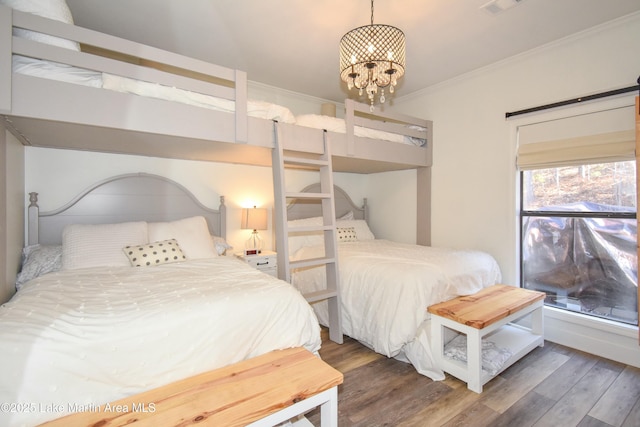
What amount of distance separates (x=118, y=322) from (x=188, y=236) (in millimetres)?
1412

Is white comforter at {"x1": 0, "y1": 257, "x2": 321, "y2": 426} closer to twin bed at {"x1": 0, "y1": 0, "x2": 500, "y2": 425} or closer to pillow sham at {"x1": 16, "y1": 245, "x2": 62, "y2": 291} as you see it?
twin bed at {"x1": 0, "y1": 0, "x2": 500, "y2": 425}

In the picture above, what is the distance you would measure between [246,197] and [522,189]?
9.41 feet

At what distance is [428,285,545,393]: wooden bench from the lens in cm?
185

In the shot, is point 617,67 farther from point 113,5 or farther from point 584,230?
point 113,5

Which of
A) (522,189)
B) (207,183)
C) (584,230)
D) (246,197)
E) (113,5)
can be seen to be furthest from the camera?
(246,197)

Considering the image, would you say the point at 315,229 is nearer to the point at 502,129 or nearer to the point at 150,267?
the point at 150,267

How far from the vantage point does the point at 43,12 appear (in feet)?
5.38

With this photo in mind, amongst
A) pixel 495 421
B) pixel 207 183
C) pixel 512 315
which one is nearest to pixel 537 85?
pixel 512 315

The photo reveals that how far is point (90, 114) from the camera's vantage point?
5.54 feet

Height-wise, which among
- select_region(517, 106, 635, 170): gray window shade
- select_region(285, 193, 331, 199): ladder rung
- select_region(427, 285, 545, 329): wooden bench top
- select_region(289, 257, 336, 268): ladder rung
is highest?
select_region(517, 106, 635, 170): gray window shade

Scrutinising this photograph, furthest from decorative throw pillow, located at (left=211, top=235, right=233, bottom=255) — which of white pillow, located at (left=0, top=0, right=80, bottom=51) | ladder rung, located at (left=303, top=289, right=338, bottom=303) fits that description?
white pillow, located at (left=0, top=0, right=80, bottom=51)

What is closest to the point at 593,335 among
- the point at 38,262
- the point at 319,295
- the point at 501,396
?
the point at 501,396

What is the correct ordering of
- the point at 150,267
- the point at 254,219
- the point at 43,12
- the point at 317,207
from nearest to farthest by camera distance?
the point at 43,12, the point at 150,267, the point at 254,219, the point at 317,207

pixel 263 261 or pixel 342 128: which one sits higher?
pixel 342 128
